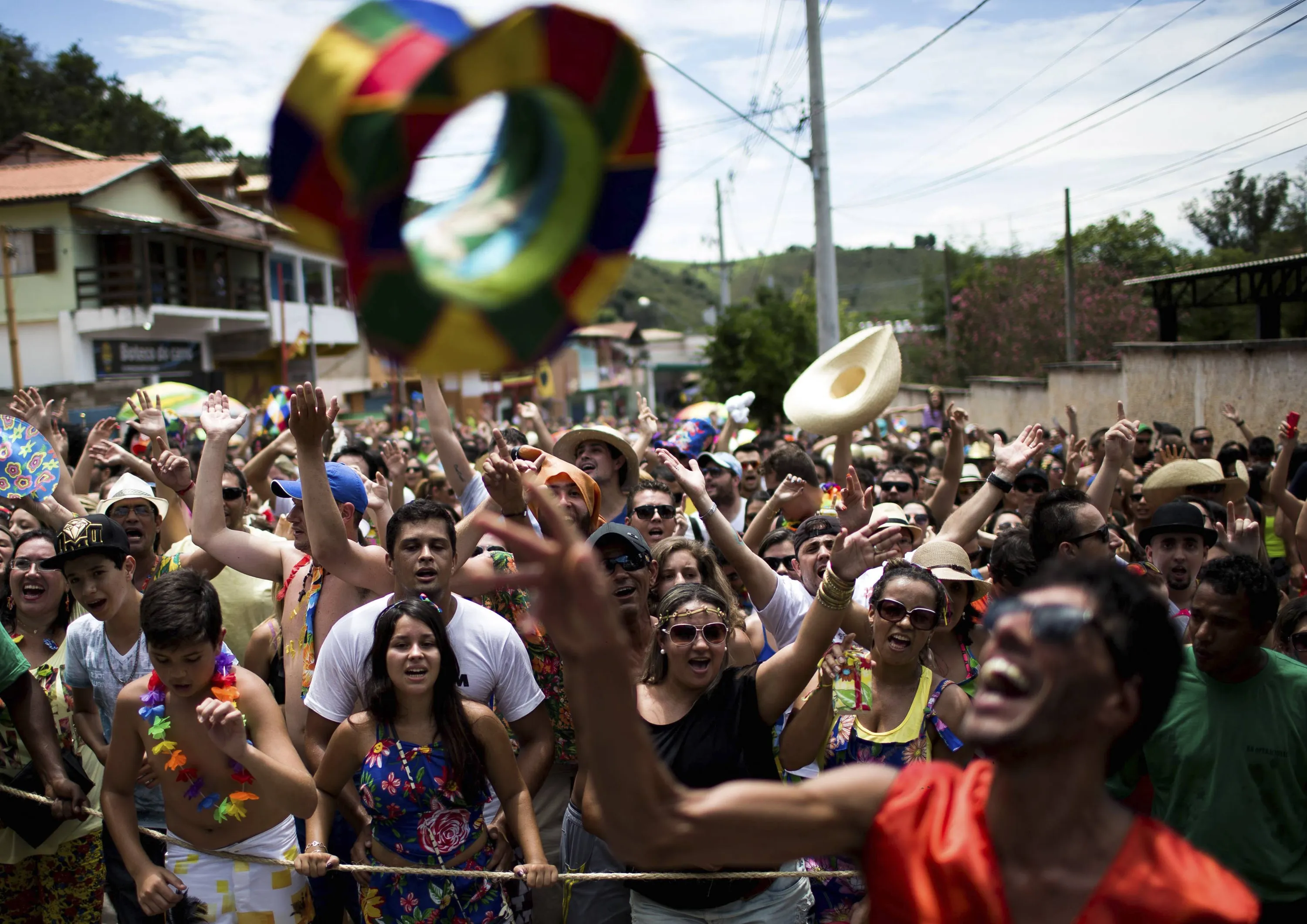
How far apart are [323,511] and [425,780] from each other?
3.34 ft

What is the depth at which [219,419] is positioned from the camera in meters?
4.82

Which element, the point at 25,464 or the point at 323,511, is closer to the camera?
the point at 323,511

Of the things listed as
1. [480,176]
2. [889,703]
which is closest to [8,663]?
[889,703]

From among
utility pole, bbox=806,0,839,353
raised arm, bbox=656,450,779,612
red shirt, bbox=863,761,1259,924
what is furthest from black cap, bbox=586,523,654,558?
utility pole, bbox=806,0,839,353

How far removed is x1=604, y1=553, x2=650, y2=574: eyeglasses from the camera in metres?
4.02

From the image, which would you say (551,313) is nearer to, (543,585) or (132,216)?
(543,585)

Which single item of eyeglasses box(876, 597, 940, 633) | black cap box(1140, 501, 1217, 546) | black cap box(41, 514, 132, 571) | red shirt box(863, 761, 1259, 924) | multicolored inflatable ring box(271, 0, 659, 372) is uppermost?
multicolored inflatable ring box(271, 0, 659, 372)

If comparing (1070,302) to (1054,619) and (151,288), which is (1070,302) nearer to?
(151,288)

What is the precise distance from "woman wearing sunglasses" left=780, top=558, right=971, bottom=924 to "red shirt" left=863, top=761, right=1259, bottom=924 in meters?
1.40

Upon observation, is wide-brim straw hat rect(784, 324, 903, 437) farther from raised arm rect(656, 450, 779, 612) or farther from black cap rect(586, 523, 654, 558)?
black cap rect(586, 523, 654, 558)

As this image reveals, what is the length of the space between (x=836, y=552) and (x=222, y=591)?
138 inches

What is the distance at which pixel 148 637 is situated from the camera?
363 cm

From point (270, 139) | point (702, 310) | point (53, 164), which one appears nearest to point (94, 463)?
point (270, 139)

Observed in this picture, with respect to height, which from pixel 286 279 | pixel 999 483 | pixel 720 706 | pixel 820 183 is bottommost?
pixel 720 706
